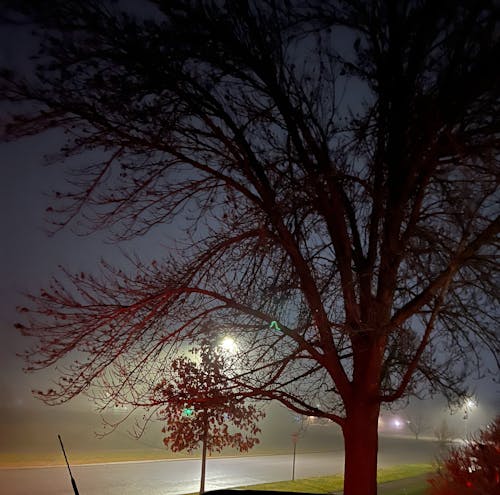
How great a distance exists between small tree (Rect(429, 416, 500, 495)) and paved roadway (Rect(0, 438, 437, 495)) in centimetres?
1323

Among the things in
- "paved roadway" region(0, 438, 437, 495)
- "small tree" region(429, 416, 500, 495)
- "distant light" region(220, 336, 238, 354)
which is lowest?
"paved roadway" region(0, 438, 437, 495)

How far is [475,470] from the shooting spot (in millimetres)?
7246

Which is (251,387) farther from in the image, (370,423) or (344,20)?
(344,20)

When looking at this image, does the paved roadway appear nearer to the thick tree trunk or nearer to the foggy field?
the foggy field

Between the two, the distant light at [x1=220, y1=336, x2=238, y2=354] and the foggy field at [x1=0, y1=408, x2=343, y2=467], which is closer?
the distant light at [x1=220, y1=336, x2=238, y2=354]

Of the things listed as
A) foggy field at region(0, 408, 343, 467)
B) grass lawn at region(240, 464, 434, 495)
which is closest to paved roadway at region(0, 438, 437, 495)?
grass lawn at region(240, 464, 434, 495)

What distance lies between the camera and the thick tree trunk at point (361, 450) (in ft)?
22.8

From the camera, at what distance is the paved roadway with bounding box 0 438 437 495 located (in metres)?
19.5

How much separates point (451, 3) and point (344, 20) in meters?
1.56

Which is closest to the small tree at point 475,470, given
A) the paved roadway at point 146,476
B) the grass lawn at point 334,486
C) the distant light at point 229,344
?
the distant light at point 229,344

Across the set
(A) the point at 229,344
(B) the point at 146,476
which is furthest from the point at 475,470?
(B) the point at 146,476

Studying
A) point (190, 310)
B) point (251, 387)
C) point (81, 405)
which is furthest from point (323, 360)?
point (81, 405)

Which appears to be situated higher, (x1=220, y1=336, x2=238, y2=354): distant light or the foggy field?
(x1=220, y1=336, x2=238, y2=354): distant light

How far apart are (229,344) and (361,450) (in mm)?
2492
